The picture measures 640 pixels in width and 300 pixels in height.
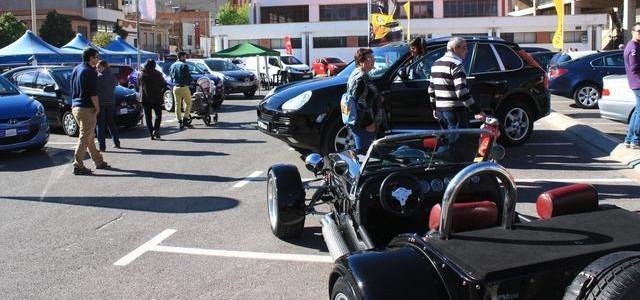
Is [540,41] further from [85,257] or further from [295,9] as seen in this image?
[85,257]

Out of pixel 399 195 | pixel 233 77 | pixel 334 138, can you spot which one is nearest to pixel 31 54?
pixel 233 77

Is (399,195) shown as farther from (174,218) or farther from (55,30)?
(55,30)

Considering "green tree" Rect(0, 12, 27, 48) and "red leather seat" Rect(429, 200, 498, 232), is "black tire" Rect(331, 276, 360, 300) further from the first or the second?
"green tree" Rect(0, 12, 27, 48)

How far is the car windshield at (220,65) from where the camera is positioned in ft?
76.2

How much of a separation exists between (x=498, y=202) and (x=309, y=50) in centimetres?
5719

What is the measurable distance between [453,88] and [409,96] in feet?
6.23

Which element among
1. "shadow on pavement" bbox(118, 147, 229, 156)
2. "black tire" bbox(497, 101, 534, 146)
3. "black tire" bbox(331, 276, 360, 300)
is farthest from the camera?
"shadow on pavement" bbox(118, 147, 229, 156)

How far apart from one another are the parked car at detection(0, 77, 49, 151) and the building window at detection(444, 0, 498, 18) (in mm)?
59011

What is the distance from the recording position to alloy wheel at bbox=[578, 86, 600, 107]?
15695 millimetres

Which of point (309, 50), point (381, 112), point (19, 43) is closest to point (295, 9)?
point (309, 50)

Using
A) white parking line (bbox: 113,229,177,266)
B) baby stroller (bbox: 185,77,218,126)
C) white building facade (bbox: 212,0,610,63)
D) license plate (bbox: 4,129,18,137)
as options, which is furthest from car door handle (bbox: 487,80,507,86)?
white building facade (bbox: 212,0,610,63)

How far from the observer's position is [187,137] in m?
12.6

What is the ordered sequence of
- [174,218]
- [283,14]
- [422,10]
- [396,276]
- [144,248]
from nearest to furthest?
1. [396,276]
2. [144,248]
3. [174,218]
4. [422,10]
5. [283,14]

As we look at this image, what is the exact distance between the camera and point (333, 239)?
4.22 m
